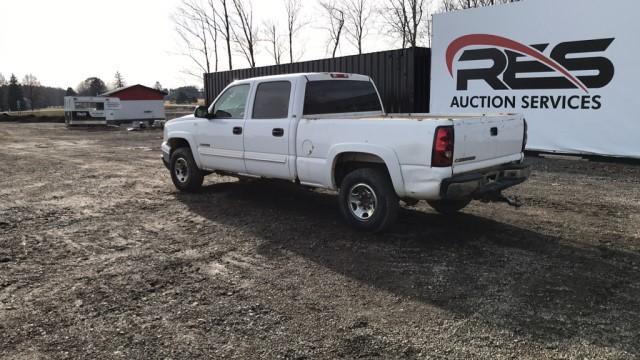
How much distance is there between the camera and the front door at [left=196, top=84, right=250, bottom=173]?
6.84 metres

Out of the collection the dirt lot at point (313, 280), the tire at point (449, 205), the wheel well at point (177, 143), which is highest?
the wheel well at point (177, 143)

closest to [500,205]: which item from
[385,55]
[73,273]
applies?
[73,273]

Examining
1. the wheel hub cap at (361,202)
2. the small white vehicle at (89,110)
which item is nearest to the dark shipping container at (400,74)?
the wheel hub cap at (361,202)

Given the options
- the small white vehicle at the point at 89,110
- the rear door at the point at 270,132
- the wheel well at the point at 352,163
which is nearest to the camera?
the wheel well at the point at 352,163

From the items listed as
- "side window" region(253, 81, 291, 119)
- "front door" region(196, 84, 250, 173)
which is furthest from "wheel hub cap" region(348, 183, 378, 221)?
"front door" region(196, 84, 250, 173)

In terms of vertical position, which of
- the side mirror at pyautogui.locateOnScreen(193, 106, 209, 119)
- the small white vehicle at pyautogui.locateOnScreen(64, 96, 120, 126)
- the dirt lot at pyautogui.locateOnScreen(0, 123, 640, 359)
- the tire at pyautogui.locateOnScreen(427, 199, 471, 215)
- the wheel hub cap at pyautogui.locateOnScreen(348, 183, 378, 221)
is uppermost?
the small white vehicle at pyautogui.locateOnScreen(64, 96, 120, 126)

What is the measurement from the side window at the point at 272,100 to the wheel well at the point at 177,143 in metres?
2.06

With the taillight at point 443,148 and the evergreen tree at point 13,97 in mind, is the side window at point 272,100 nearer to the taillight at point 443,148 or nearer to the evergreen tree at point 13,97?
the taillight at point 443,148

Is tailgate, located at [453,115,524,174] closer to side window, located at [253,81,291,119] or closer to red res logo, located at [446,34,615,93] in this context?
side window, located at [253,81,291,119]

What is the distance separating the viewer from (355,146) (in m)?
5.30

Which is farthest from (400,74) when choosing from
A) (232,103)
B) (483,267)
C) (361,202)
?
(483,267)

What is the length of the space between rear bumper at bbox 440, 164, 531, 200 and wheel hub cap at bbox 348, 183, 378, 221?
991mm

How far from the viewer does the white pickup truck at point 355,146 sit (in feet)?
15.8

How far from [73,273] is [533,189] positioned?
22.5ft
